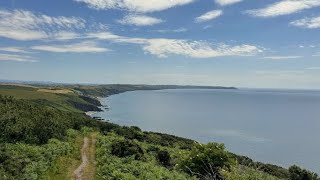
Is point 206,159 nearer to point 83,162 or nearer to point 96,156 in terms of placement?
point 96,156

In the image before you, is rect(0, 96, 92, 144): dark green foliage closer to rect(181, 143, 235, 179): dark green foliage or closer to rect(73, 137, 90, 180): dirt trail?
rect(73, 137, 90, 180): dirt trail

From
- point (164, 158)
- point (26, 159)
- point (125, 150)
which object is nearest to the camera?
point (26, 159)

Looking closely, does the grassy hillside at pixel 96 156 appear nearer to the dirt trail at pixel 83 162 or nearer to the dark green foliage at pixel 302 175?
the dark green foliage at pixel 302 175

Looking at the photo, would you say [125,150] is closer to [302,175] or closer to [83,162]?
[83,162]

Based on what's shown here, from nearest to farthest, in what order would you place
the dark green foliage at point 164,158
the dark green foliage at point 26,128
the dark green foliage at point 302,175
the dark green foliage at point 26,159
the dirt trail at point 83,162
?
the dark green foliage at point 26,159, the dirt trail at point 83,162, the dark green foliage at point 26,128, the dark green foliage at point 164,158, the dark green foliage at point 302,175

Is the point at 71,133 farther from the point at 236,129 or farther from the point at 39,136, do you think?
the point at 236,129

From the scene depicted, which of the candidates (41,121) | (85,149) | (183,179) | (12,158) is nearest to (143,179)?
(183,179)

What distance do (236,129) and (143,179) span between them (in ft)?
473

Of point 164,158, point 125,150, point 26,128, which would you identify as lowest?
point 164,158

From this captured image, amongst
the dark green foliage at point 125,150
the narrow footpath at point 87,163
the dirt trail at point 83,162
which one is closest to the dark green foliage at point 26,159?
the dirt trail at point 83,162

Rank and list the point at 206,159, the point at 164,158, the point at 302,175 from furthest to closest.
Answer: the point at 302,175 < the point at 164,158 < the point at 206,159

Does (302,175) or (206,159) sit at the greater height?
(206,159)

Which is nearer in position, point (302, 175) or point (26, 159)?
point (26, 159)

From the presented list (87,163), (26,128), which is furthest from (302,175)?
(26,128)
